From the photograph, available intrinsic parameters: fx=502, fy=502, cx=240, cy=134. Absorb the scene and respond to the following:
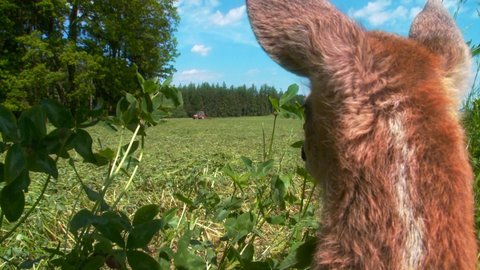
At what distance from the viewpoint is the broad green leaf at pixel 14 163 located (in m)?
1.32

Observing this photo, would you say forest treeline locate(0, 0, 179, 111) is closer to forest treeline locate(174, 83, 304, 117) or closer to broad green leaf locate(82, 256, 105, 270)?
forest treeline locate(174, 83, 304, 117)

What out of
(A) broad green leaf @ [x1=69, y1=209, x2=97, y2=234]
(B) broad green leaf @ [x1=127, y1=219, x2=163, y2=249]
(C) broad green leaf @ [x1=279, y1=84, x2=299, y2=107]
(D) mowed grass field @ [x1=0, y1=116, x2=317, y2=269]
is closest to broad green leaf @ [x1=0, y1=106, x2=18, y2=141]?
(A) broad green leaf @ [x1=69, y1=209, x2=97, y2=234]

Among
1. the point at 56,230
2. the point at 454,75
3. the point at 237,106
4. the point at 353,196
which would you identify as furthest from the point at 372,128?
the point at 237,106

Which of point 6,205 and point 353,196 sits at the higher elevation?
point 353,196

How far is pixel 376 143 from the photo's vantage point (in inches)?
48.8

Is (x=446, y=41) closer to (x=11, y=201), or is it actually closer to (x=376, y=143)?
(x=376, y=143)

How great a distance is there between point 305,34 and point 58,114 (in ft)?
2.57

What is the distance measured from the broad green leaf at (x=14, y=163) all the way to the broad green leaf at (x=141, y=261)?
0.41m

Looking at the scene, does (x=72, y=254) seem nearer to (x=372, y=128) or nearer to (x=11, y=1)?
(x=372, y=128)

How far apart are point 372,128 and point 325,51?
0.78 ft

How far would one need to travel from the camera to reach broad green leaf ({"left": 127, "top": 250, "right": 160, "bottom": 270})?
1.51 metres

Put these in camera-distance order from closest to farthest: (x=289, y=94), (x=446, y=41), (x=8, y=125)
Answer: (x=8, y=125) → (x=446, y=41) → (x=289, y=94)

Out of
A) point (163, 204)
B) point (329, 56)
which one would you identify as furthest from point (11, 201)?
point (163, 204)

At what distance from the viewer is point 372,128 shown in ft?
4.16
